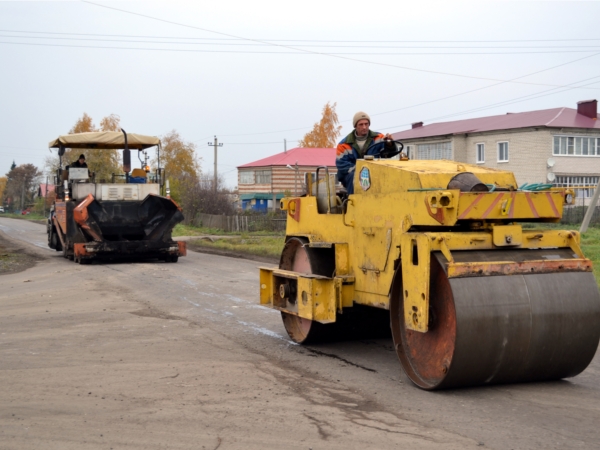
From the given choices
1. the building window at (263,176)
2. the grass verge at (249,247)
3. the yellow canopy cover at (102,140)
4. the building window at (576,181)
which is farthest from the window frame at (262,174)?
the yellow canopy cover at (102,140)

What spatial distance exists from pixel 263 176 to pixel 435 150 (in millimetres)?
21827

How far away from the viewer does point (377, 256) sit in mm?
6941

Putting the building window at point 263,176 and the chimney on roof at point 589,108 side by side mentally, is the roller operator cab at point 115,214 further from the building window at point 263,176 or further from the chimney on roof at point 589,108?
the building window at point 263,176

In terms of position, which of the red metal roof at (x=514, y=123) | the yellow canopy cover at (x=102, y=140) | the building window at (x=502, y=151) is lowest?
the yellow canopy cover at (x=102, y=140)

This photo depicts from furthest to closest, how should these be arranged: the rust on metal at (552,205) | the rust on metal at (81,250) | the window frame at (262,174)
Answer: the window frame at (262,174) < the rust on metal at (81,250) < the rust on metal at (552,205)

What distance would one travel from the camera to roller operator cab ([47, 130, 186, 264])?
18.6m

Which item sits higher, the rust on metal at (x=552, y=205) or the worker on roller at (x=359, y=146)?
the worker on roller at (x=359, y=146)

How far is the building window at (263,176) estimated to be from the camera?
225 feet

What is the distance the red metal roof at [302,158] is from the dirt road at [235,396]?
55.9 m

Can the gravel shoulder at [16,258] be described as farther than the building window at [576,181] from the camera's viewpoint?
No

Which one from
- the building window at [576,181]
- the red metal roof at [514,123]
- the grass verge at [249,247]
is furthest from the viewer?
the building window at [576,181]

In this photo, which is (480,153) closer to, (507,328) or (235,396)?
Result: (507,328)

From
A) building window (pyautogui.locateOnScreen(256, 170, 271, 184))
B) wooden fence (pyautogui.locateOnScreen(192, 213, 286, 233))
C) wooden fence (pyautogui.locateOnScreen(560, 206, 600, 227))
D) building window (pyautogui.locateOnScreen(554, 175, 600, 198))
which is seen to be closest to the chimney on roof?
building window (pyautogui.locateOnScreen(554, 175, 600, 198))

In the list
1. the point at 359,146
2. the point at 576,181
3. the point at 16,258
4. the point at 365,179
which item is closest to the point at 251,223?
the point at 16,258
